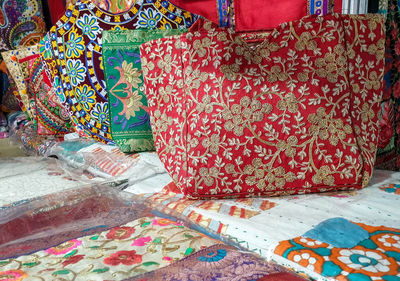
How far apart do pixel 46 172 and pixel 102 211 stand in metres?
0.38

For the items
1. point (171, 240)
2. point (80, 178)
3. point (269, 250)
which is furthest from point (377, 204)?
point (80, 178)

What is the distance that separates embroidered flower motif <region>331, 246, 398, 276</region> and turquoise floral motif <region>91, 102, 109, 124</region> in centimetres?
75

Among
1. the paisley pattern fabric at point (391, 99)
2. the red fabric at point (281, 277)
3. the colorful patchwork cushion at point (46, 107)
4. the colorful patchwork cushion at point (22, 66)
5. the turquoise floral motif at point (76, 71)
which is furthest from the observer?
the colorful patchwork cushion at point (22, 66)

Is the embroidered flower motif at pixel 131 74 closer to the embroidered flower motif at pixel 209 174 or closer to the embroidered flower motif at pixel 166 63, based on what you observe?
the embroidered flower motif at pixel 166 63

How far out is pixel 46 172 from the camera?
0.98m

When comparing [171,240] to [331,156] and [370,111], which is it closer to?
[331,156]

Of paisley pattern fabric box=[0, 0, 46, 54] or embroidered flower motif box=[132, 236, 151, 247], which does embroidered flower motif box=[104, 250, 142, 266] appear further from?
paisley pattern fabric box=[0, 0, 46, 54]

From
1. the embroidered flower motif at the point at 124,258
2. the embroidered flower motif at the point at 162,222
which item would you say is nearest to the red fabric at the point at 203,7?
the embroidered flower motif at the point at 162,222

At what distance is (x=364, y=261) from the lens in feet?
1.58

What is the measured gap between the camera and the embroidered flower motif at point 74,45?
3.52 feet

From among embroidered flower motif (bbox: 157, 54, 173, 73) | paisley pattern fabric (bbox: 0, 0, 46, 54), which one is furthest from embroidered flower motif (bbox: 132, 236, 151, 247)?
paisley pattern fabric (bbox: 0, 0, 46, 54)

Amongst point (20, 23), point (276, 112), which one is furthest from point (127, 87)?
point (20, 23)

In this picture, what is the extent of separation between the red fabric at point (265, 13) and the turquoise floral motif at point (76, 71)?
47 cm

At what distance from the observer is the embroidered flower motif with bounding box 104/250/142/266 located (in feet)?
1.59
